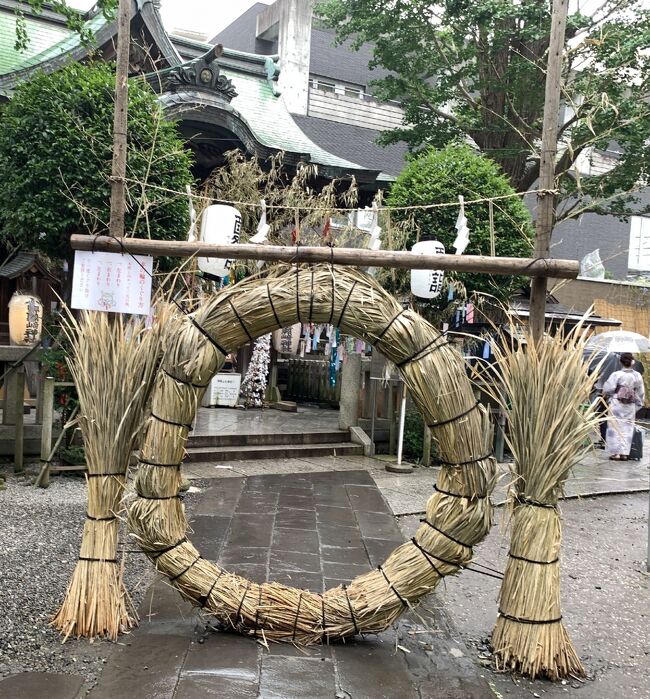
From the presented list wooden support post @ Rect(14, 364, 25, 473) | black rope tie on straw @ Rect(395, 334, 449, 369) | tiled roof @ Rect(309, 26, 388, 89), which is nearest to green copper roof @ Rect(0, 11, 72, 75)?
wooden support post @ Rect(14, 364, 25, 473)

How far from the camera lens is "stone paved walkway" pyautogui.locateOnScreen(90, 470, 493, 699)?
2.86 metres

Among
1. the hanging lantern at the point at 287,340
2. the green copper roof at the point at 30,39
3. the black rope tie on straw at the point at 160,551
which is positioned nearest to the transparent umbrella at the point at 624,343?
the hanging lantern at the point at 287,340

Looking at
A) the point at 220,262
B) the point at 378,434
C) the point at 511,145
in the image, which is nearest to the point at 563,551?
the point at 378,434

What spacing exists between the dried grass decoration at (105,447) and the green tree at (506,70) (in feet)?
27.2

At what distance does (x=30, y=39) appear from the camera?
945 cm

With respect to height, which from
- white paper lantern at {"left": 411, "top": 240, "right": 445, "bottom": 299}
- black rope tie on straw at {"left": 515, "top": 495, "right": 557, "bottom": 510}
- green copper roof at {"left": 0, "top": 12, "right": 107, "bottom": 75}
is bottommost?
black rope tie on straw at {"left": 515, "top": 495, "right": 557, "bottom": 510}

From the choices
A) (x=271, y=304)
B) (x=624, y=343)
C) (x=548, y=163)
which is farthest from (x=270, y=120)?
(x=271, y=304)

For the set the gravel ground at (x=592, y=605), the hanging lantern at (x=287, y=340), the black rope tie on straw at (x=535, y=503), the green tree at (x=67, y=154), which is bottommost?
the gravel ground at (x=592, y=605)

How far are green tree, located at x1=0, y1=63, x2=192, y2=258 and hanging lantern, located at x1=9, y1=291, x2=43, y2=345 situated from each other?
0.91m

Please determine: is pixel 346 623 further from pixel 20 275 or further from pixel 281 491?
pixel 20 275

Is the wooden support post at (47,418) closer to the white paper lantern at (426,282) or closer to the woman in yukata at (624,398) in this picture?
the white paper lantern at (426,282)

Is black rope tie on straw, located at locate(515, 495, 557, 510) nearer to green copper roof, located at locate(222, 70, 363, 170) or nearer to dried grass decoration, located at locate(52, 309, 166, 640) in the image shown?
dried grass decoration, located at locate(52, 309, 166, 640)

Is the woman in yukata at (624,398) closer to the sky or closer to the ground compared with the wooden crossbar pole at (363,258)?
closer to the ground

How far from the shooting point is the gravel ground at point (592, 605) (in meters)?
3.16
